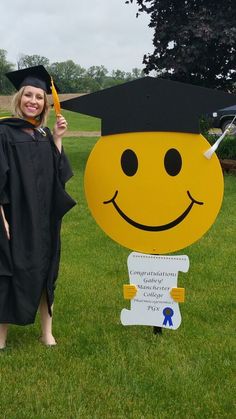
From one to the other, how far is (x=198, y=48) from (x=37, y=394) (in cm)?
1039

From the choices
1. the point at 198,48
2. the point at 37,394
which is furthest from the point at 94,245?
the point at 198,48

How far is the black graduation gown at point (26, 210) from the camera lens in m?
3.35

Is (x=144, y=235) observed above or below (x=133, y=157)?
below

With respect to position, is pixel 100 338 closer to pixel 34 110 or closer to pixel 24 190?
A: pixel 24 190

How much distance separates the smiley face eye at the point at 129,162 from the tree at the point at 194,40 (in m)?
9.03

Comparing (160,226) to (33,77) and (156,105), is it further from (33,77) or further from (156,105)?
(33,77)

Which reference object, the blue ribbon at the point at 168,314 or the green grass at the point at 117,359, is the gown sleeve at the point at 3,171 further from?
the blue ribbon at the point at 168,314

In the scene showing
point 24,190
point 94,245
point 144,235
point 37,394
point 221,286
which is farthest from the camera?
point 94,245

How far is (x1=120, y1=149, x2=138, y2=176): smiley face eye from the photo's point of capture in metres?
3.57

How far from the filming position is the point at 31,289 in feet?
11.3

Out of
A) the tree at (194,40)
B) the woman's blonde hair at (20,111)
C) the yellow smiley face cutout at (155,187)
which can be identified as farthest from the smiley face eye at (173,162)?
the tree at (194,40)

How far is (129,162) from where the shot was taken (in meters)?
3.59

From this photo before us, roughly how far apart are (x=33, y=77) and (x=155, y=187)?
1.04 meters

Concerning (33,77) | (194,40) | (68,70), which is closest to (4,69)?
(68,70)
